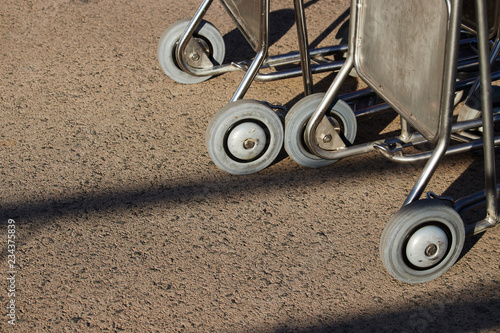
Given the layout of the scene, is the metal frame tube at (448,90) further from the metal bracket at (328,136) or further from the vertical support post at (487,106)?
the metal bracket at (328,136)

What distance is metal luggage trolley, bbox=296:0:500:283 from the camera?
202cm

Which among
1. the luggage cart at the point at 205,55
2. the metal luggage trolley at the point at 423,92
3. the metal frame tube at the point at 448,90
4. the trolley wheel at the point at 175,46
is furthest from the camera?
the trolley wheel at the point at 175,46

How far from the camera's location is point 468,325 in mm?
2162

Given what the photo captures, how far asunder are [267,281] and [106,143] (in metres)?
1.42

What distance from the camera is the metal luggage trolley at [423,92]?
6.64 ft

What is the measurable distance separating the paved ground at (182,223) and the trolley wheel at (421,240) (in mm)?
106

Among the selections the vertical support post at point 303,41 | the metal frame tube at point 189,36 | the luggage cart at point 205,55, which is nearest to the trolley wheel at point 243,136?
the vertical support post at point 303,41

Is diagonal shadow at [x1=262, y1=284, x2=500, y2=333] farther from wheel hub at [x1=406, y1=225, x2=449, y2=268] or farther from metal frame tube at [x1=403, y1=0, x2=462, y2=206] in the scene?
metal frame tube at [x1=403, y1=0, x2=462, y2=206]

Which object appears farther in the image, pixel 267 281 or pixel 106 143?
pixel 106 143

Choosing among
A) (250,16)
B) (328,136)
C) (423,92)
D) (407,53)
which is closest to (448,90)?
(423,92)

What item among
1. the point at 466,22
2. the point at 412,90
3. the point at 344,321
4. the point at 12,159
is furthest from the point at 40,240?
the point at 466,22

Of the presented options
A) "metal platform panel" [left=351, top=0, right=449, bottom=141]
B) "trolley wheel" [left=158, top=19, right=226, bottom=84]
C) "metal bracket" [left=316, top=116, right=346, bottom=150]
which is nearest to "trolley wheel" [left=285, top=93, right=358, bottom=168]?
"metal bracket" [left=316, top=116, right=346, bottom=150]

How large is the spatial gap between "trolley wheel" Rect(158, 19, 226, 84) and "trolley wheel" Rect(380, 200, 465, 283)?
2002mm

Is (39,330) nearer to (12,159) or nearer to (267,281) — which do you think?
(267,281)
